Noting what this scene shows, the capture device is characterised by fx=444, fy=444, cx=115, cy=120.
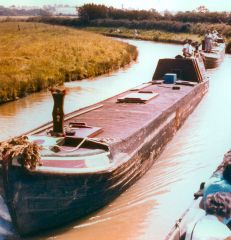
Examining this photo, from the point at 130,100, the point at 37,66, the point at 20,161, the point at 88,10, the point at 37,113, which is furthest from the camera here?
the point at 88,10

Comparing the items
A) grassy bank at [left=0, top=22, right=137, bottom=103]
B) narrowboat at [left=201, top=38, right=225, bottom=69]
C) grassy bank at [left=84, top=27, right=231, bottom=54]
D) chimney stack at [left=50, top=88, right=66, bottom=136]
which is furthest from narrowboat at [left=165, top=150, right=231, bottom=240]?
grassy bank at [left=84, top=27, right=231, bottom=54]

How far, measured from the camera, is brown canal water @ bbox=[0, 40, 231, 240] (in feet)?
27.4

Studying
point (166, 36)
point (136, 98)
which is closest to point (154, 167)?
point (136, 98)

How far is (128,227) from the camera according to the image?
8.52 m

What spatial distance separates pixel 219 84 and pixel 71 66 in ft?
27.5

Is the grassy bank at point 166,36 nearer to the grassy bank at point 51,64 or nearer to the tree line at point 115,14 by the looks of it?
the tree line at point 115,14

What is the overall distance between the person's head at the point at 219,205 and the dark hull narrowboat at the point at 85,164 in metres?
2.22

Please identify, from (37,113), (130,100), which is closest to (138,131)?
(130,100)

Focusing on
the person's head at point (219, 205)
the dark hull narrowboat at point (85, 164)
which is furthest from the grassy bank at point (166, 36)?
the person's head at point (219, 205)

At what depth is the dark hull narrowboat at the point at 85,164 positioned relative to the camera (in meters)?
7.28

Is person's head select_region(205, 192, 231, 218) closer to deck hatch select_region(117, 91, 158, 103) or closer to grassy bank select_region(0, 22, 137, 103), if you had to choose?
deck hatch select_region(117, 91, 158, 103)

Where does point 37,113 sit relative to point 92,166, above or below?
below

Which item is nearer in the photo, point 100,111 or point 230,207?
point 230,207

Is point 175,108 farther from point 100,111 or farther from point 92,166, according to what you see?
point 92,166
